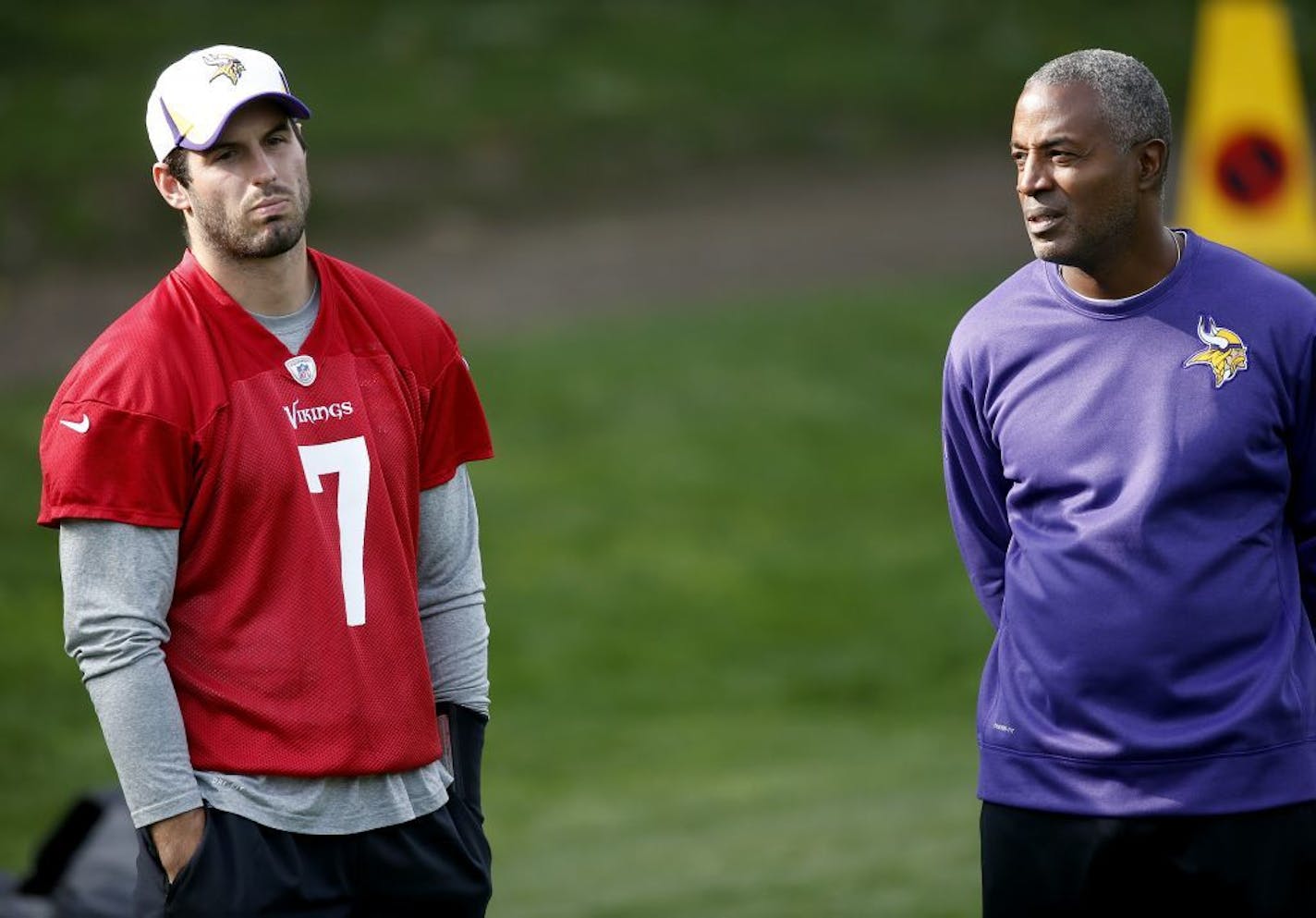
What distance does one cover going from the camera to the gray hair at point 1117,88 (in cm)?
325

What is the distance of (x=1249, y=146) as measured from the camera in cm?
1153

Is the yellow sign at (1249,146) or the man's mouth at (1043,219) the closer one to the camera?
the man's mouth at (1043,219)

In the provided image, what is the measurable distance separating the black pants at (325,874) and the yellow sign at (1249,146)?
8571mm

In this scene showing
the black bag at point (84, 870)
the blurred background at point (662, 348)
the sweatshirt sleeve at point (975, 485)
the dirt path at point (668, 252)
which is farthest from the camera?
the dirt path at point (668, 252)

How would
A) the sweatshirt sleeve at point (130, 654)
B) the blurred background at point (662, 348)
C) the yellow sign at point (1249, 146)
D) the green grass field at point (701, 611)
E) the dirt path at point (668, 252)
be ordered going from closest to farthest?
the sweatshirt sleeve at point (130, 654), the green grass field at point (701, 611), the blurred background at point (662, 348), the yellow sign at point (1249, 146), the dirt path at point (668, 252)

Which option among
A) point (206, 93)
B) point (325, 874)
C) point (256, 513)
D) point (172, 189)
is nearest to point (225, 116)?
point (206, 93)

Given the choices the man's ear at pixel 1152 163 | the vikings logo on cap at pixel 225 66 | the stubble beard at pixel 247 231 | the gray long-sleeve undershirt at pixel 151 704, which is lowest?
the gray long-sleeve undershirt at pixel 151 704

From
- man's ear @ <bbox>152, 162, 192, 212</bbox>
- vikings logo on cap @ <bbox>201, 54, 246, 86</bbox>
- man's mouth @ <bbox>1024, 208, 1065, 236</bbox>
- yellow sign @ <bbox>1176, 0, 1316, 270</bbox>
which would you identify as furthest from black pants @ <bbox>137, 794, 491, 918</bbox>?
yellow sign @ <bbox>1176, 0, 1316, 270</bbox>

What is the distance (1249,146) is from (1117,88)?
871 cm

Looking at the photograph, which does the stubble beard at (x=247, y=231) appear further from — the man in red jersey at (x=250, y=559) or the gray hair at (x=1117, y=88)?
the gray hair at (x=1117, y=88)

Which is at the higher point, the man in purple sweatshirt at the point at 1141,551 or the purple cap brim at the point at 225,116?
the purple cap brim at the point at 225,116

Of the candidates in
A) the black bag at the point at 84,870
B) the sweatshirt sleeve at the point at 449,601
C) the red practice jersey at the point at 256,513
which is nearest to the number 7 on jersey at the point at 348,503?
the red practice jersey at the point at 256,513

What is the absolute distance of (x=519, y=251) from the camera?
12609 mm

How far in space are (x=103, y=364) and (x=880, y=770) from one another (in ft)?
18.8
